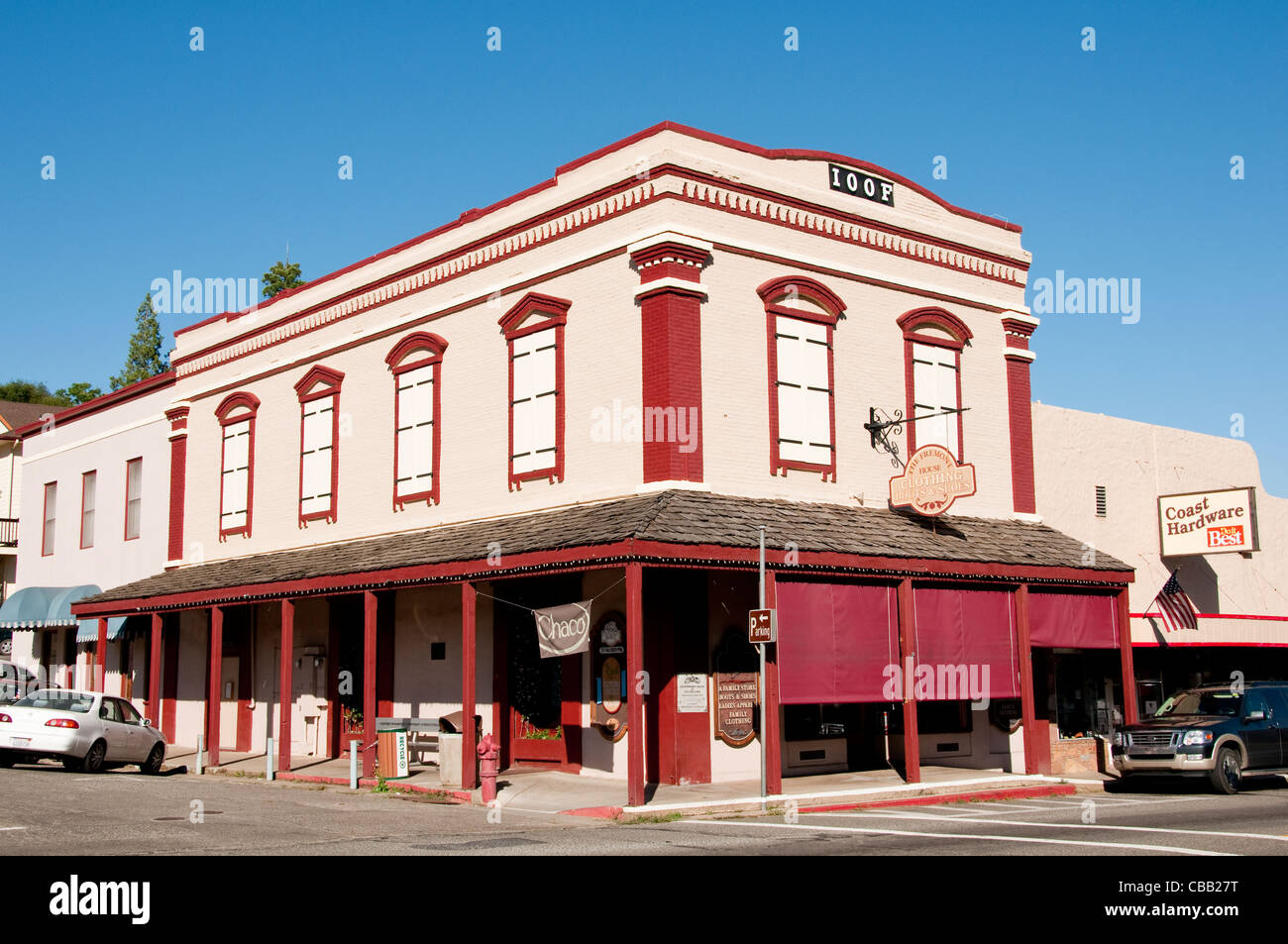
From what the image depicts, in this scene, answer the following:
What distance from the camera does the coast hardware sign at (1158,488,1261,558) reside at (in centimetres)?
2827

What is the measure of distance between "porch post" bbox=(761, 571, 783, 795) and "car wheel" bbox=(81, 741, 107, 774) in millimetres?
12608

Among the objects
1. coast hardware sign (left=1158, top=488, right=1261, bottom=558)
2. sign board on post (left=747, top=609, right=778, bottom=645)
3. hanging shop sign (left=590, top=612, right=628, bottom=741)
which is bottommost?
hanging shop sign (left=590, top=612, right=628, bottom=741)

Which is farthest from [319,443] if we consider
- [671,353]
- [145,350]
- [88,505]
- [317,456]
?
[145,350]

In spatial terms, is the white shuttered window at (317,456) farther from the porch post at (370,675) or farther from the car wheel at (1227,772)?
the car wheel at (1227,772)

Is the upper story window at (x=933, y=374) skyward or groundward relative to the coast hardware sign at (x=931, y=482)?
skyward

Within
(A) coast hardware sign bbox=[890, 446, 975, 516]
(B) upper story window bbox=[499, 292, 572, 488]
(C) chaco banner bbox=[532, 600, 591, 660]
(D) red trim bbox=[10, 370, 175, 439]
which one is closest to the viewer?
(C) chaco banner bbox=[532, 600, 591, 660]

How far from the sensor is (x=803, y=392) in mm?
22297

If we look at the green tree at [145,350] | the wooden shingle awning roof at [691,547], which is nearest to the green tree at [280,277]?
the green tree at [145,350]

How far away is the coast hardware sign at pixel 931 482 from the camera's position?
21.7 m

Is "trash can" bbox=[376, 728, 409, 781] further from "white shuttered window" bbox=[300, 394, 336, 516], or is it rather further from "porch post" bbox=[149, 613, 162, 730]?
"porch post" bbox=[149, 613, 162, 730]

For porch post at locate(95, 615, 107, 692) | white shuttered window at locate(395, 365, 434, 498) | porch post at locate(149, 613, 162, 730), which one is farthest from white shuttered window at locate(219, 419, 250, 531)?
white shuttered window at locate(395, 365, 434, 498)

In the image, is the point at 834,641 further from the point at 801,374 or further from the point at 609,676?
the point at 801,374

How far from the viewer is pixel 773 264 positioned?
22359 mm

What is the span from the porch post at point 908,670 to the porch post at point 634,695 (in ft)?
16.5
